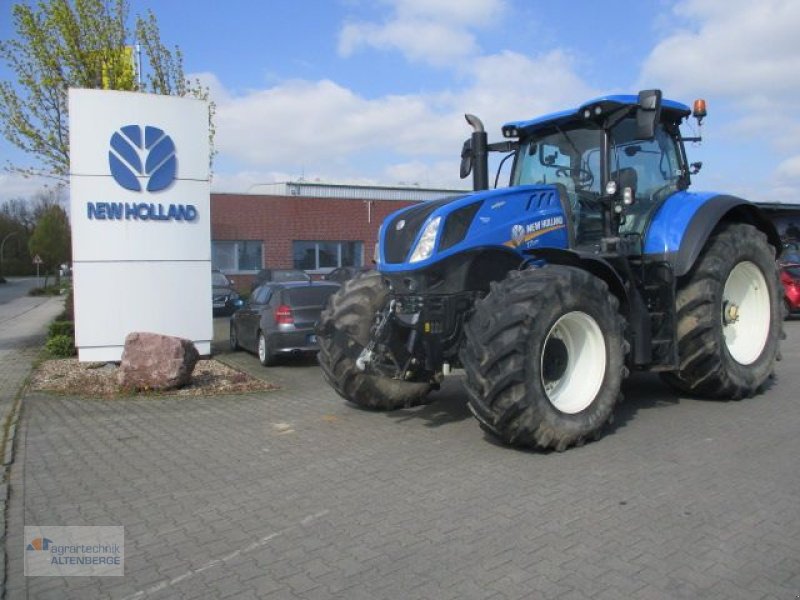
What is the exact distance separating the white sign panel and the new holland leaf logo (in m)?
0.02

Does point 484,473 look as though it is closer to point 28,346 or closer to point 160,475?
point 160,475

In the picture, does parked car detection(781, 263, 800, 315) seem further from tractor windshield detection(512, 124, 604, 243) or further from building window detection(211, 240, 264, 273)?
building window detection(211, 240, 264, 273)

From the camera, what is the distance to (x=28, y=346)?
15445 mm

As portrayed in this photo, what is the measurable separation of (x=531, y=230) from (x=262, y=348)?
7.14 metres

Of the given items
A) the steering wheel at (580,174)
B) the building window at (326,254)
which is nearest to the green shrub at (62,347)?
the steering wheel at (580,174)

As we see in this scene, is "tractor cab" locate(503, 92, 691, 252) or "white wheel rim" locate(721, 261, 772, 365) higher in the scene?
"tractor cab" locate(503, 92, 691, 252)

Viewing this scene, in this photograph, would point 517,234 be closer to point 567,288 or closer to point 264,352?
point 567,288

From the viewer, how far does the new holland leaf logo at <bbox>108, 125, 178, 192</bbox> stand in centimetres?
1079

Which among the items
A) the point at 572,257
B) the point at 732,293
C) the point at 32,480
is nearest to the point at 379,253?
the point at 572,257

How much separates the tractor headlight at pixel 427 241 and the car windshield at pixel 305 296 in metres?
6.25

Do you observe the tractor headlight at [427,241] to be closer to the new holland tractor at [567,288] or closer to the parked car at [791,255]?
the new holland tractor at [567,288]

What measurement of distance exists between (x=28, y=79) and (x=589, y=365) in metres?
13.1

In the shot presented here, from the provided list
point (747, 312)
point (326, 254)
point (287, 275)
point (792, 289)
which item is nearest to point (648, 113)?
point (747, 312)

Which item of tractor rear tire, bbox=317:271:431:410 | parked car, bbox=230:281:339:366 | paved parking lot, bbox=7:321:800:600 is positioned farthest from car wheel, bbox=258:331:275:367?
tractor rear tire, bbox=317:271:431:410
